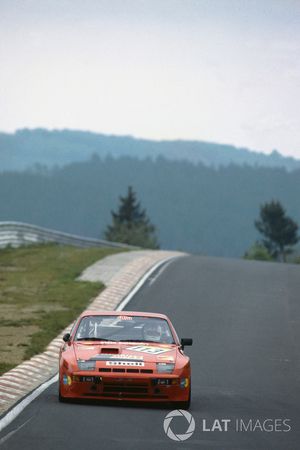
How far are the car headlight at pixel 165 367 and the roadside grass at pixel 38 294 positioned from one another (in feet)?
17.2

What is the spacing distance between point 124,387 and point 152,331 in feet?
6.02

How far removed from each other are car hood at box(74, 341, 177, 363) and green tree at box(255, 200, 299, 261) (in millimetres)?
119488

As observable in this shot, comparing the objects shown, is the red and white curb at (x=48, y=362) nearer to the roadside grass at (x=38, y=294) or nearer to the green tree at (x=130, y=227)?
the roadside grass at (x=38, y=294)

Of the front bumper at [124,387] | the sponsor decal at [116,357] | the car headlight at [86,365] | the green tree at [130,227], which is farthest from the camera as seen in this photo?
the green tree at [130,227]

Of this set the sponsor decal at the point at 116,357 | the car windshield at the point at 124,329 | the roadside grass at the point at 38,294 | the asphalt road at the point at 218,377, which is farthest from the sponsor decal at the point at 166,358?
the roadside grass at the point at 38,294

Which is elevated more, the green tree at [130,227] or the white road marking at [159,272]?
the white road marking at [159,272]

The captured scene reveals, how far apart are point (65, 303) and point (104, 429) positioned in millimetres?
18525

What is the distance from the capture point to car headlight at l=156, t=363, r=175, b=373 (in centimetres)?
1370

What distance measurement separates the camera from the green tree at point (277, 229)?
13512cm

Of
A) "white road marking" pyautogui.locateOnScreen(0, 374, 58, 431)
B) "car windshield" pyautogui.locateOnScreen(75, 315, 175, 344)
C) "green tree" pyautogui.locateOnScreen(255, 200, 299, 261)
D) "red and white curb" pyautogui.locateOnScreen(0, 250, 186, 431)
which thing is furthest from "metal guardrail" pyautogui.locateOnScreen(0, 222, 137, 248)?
"green tree" pyautogui.locateOnScreen(255, 200, 299, 261)

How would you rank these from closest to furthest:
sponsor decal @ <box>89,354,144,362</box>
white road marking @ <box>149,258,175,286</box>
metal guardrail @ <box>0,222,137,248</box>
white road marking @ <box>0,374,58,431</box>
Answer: white road marking @ <box>0,374,58,431</box> < sponsor decal @ <box>89,354,144,362</box> < white road marking @ <box>149,258,175,286</box> < metal guardrail @ <box>0,222,137,248</box>

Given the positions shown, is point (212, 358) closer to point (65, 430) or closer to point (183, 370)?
point (183, 370)

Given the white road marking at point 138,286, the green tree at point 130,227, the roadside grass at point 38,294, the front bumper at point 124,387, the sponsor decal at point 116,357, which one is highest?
the sponsor decal at point 116,357

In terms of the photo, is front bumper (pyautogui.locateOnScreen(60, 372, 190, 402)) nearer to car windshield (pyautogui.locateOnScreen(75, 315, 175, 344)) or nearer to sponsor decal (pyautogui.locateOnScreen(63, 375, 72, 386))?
sponsor decal (pyautogui.locateOnScreen(63, 375, 72, 386))
